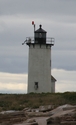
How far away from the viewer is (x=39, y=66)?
175 feet

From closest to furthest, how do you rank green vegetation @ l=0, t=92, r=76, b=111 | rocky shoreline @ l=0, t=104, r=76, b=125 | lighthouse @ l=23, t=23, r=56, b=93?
1. rocky shoreline @ l=0, t=104, r=76, b=125
2. green vegetation @ l=0, t=92, r=76, b=111
3. lighthouse @ l=23, t=23, r=56, b=93

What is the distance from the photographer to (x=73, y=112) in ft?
80.6

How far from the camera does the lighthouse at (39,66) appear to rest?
53.2 m

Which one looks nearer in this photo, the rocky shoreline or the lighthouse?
the rocky shoreline

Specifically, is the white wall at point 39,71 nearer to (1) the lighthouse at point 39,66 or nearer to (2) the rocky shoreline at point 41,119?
(1) the lighthouse at point 39,66

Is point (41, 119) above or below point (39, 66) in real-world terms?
below

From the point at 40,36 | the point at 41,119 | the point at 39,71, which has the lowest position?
the point at 41,119

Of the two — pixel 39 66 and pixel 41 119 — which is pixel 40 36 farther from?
pixel 41 119

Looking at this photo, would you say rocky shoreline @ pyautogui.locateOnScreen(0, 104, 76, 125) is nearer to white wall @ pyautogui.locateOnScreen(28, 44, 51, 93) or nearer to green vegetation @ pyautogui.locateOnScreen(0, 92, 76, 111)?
green vegetation @ pyautogui.locateOnScreen(0, 92, 76, 111)

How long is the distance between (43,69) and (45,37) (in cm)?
338

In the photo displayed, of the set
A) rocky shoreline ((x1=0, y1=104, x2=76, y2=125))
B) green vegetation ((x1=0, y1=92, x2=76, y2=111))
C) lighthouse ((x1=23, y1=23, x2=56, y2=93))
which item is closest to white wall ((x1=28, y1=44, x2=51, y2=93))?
lighthouse ((x1=23, y1=23, x2=56, y2=93))

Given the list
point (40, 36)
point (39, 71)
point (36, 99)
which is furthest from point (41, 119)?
point (40, 36)

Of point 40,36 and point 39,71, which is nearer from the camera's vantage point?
point 39,71

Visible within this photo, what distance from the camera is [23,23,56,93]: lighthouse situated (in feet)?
174
